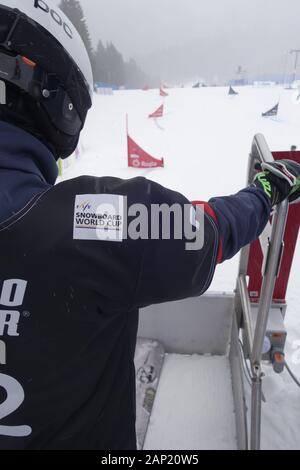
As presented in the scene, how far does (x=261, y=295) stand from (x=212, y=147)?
1044 cm

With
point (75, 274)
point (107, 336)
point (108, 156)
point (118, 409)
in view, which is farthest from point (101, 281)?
point (108, 156)

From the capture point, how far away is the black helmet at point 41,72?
833 millimetres

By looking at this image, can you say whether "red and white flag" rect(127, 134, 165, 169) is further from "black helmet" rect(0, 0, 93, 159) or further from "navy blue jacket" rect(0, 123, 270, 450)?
"navy blue jacket" rect(0, 123, 270, 450)

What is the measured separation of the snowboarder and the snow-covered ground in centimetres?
154

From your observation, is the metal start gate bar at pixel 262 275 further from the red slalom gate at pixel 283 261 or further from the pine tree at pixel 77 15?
the pine tree at pixel 77 15

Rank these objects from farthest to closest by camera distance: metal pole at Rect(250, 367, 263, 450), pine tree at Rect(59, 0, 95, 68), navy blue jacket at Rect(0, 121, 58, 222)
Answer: pine tree at Rect(59, 0, 95, 68)
metal pole at Rect(250, 367, 263, 450)
navy blue jacket at Rect(0, 121, 58, 222)

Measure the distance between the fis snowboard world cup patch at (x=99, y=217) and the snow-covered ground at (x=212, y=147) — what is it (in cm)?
189

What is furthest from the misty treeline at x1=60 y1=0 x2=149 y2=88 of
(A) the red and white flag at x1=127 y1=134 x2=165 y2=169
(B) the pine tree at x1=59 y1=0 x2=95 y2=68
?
(A) the red and white flag at x1=127 y1=134 x2=165 y2=169

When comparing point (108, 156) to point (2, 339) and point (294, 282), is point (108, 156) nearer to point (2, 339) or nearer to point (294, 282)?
point (294, 282)

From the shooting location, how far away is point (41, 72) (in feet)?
2.92

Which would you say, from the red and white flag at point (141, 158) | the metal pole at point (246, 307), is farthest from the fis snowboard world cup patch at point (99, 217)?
the red and white flag at point (141, 158)

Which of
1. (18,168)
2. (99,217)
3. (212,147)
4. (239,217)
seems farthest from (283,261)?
(212,147)

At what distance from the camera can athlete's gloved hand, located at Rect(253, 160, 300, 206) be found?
106 cm

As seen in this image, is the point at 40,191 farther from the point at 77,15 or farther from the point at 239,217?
the point at 77,15
